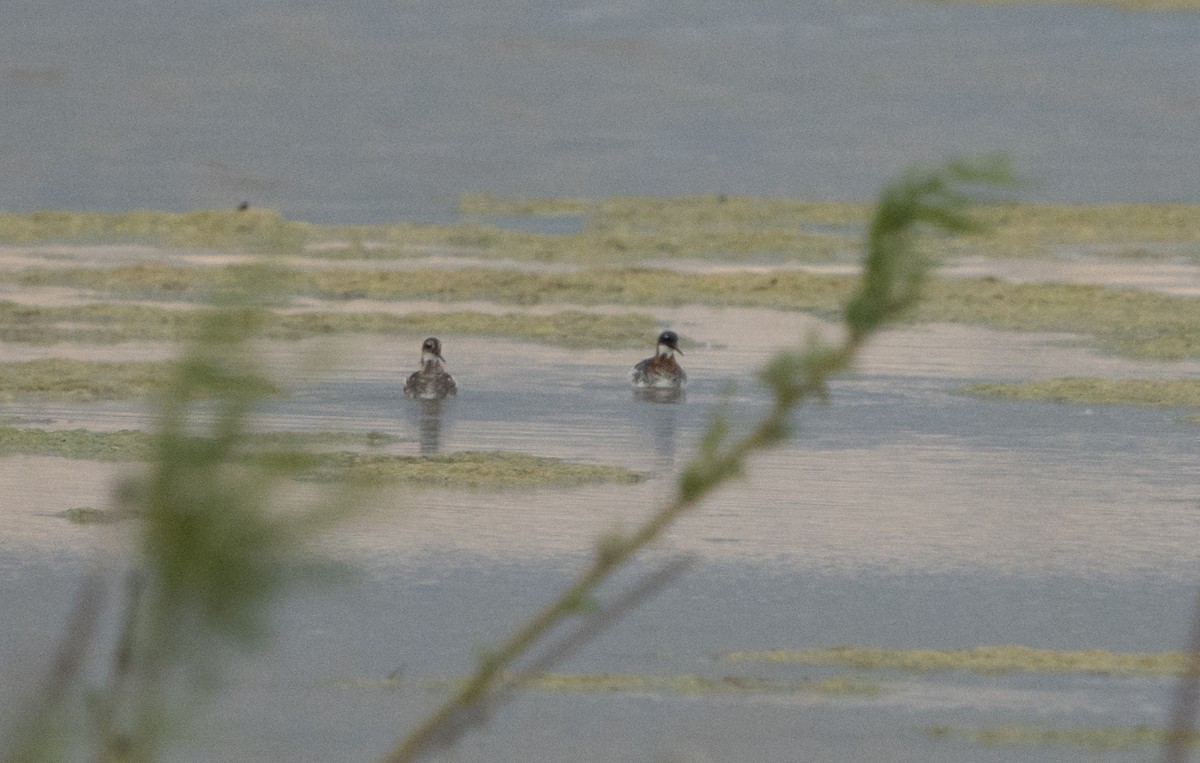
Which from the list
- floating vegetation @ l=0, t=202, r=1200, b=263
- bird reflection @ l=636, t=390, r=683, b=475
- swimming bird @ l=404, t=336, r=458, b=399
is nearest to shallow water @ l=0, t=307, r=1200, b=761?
bird reflection @ l=636, t=390, r=683, b=475

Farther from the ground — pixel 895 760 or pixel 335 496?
pixel 335 496

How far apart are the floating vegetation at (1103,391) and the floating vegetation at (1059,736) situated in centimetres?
916

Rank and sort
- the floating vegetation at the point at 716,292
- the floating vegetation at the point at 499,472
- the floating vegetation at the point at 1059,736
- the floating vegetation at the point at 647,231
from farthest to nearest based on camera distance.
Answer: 1. the floating vegetation at the point at 647,231
2. the floating vegetation at the point at 716,292
3. the floating vegetation at the point at 499,472
4. the floating vegetation at the point at 1059,736

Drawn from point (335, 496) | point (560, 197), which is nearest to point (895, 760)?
point (335, 496)

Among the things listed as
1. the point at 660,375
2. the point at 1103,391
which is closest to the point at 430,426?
the point at 660,375

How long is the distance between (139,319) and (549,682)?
1432cm

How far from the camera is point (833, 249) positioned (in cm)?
3141

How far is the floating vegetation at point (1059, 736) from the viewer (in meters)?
7.30

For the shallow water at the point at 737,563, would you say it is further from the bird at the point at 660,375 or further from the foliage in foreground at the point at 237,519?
the bird at the point at 660,375

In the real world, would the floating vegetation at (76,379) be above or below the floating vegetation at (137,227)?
below

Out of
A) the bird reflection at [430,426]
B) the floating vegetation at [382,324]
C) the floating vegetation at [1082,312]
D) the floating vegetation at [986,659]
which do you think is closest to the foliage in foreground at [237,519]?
the floating vegetation at [986,659]

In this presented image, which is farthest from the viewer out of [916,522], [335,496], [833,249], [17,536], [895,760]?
[833,249]

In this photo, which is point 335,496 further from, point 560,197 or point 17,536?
point 560,197

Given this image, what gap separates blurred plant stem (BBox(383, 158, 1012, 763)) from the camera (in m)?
1.78
